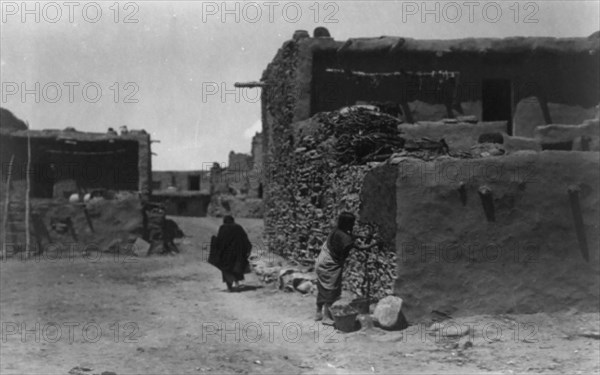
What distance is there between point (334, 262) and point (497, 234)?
7.17 feet

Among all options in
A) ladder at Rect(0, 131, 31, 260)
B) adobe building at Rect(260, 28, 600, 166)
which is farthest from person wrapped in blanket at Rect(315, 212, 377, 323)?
ladder at Rect(0, 131, 31, 260)

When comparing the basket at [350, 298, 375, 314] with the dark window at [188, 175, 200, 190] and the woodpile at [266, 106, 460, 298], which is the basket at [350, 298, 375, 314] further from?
the dark window at [188, 175, 200, 190]

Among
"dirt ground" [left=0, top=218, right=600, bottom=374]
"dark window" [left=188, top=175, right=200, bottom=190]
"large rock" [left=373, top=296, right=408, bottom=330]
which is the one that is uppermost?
"dark window" [left=188, top=175, right=200, bottom=190]

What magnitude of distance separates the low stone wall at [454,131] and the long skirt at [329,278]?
350 cm

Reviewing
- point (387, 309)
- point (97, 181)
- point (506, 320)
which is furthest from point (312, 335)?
point (97, 181)

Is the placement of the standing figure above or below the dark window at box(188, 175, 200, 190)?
below

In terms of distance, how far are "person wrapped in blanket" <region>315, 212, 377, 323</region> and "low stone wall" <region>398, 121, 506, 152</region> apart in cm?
312

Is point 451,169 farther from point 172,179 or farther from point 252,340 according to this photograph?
point 172,179

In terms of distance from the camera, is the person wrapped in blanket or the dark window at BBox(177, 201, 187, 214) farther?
the dark window at BBox(177, 201, 187, 214)

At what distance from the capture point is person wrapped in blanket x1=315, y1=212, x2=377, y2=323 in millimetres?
8000

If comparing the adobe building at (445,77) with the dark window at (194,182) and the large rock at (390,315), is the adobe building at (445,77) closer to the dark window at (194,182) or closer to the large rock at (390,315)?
the large rock at (390,315)

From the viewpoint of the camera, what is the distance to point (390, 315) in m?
7.27

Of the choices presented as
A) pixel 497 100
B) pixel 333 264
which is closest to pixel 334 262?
pixel 333 264

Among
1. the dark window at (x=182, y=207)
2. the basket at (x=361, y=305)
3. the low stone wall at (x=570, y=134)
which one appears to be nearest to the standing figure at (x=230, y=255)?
the basket at (x=361, y=305)
